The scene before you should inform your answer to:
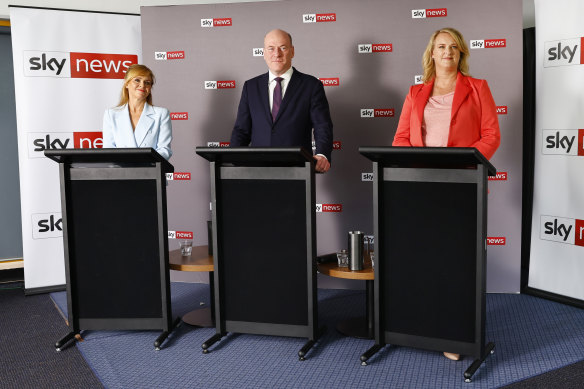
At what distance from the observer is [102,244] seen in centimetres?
304

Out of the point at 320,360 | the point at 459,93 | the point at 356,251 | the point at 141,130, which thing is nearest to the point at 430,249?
the point at 356,251

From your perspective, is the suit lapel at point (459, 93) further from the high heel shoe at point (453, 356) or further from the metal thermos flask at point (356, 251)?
the high heel shoe at point (453, 356)

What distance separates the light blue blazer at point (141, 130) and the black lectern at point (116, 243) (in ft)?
1.33

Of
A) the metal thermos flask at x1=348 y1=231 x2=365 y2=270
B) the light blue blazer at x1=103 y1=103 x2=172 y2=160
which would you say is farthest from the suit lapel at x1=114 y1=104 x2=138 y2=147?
the metal thermos flask at x1=348 y1=231 x2=365 y2=270

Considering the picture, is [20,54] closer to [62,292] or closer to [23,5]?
[23,5]

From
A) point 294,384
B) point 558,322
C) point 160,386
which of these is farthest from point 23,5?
point 558,322

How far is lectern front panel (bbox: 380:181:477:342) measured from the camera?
2553mm

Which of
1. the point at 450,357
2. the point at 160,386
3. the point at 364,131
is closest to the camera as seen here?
the point at 160,386

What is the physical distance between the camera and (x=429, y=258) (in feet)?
8.65

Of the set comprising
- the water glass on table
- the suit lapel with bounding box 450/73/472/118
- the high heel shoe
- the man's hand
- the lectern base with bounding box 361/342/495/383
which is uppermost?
the suit lapel with bounding box 450/73/472/118

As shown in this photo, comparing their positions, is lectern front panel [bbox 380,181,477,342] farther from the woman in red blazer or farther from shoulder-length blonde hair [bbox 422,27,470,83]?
shoulder-length blonde hair [bbox 422,27,470,83]

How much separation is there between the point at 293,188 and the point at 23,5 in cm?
281

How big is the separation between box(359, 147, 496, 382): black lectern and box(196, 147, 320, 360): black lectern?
0.37 m

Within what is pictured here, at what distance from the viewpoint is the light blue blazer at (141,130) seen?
3.43 metres
